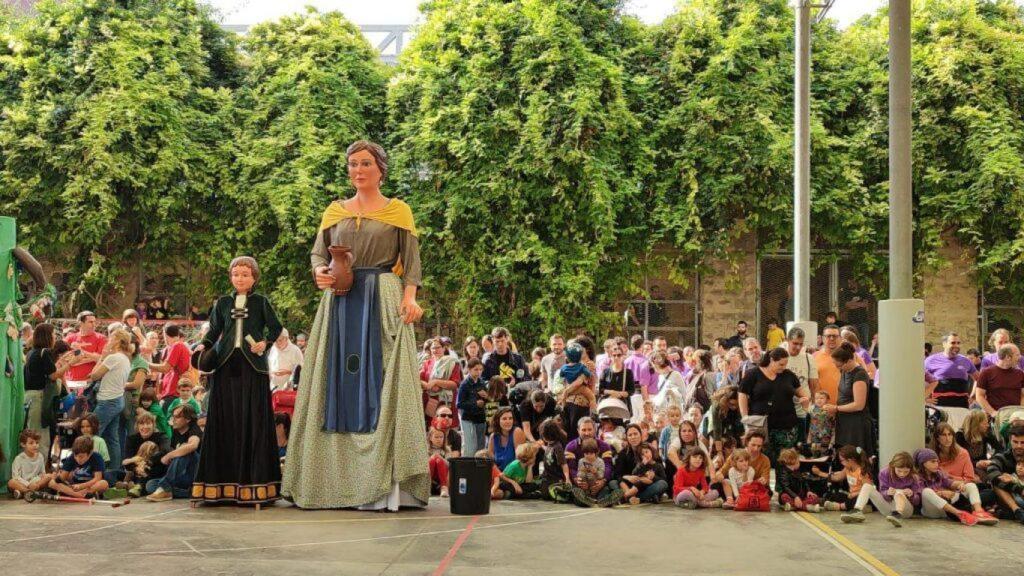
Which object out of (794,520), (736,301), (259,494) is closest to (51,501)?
(259,494)

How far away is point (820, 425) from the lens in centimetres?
1053

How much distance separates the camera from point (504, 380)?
12266 mm

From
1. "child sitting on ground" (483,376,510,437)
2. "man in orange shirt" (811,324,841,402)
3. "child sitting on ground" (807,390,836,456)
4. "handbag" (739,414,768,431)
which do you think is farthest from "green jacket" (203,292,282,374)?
"man in orange shirt" (811,324,841,402)

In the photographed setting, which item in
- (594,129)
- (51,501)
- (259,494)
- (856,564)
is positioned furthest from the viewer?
(594,129)

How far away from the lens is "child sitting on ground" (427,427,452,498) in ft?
33.0

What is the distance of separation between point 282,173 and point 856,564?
1525 cm

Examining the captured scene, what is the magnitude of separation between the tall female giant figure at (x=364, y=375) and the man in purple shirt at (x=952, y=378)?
6.28 metres

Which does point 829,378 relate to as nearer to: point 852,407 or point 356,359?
point 852,407

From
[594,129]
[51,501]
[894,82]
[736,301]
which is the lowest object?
[51,501]

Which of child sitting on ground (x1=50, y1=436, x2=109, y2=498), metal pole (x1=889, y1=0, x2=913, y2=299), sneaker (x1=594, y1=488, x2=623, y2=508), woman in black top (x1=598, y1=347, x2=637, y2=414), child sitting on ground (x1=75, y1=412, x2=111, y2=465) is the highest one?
metal pole (x1=889, y1=0, x2=913, y2=299)

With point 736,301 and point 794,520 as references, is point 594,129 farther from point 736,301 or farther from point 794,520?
point 794,520

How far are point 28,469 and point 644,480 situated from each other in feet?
16.9

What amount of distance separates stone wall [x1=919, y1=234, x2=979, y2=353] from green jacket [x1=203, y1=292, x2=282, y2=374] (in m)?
15.2

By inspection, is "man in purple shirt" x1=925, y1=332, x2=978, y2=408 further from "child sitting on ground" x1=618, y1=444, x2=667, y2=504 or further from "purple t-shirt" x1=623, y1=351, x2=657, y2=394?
"child sitting on ground" x1=618, y1=444, x2=667, y2=504
